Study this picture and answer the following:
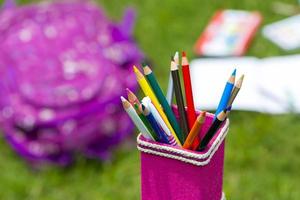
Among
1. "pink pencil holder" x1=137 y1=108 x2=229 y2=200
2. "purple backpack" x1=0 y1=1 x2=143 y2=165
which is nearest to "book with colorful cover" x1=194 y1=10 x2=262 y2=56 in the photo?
"purple backpack" x1=0 y1=1 x2=143 y2=165

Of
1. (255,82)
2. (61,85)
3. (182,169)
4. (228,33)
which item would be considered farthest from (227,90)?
(228,33)

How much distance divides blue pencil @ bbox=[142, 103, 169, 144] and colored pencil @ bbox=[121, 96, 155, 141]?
0.03ft

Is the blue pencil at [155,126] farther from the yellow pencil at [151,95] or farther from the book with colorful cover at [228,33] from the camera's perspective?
the book with colorful cover at [228,33]

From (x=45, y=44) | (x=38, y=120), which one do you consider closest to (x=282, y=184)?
(x=38, y=120)

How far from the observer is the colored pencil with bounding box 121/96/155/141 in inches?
31.8

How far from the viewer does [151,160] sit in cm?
86

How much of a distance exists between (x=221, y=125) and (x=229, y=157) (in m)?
1.03

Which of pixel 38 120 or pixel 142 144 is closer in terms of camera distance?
pixel 142 144

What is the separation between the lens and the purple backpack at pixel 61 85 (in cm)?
190

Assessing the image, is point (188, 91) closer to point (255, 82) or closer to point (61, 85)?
point (61, 85)

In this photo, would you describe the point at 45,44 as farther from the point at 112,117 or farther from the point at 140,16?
the point at 140,16

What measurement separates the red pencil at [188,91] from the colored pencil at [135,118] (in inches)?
2.3

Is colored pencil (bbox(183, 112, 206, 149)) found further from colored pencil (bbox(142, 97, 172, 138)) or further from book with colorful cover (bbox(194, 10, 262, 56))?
book with colorful cover (bbox(194, 10, 262, 56))

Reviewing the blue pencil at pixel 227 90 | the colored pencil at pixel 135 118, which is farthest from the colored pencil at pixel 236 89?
the colored pencil at pixel 135 118
